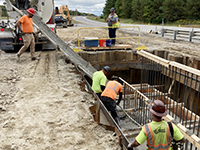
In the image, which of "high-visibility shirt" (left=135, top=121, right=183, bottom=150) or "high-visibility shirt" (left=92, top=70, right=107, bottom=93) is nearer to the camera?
"high-visibility shirt" (left=135, top=121, right=183, bottom=150)

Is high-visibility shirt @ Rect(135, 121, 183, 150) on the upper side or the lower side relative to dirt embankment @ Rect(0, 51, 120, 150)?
upper

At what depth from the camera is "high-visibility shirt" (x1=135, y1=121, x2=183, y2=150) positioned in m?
2.72

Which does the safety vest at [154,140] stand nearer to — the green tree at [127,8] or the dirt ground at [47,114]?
the dirt ground at [47,114]

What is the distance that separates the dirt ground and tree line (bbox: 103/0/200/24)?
42558 mm

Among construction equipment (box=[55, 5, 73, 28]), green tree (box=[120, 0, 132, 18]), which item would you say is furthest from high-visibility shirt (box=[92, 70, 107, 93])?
green tree (box=[120, 0, 132, 18])

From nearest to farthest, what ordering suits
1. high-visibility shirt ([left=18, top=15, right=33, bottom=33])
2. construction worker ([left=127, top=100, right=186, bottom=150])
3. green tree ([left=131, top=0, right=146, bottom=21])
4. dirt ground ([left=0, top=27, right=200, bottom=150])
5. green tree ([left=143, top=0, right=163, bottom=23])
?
construction worker ([left=127, top=100, right=186, bottom=150])
dirt ground ([left=0, top=27, right=200, bottom=150])
high-visibility shirt ([left=18, top=15, right=33, bottom=33])
green tree ([left=143, top=0, right=163, bottom=23])
green tree ([left=131, top=0, right=146, bottom=21])

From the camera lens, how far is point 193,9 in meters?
41.4

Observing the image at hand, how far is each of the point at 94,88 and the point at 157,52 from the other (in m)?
6.39

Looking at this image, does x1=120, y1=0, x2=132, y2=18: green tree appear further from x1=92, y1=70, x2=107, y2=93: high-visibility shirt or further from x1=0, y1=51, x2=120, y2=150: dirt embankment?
x1=92, y1=70, x2=107, y2=93: high-visibility shirt

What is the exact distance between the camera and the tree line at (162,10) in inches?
1656

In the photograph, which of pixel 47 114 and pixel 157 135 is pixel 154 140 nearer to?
pixel 157 135

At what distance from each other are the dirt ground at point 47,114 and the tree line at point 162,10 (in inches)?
1676

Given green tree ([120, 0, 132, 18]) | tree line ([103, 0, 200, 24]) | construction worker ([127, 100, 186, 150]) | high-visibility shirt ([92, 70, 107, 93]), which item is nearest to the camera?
construction worker ([127, 100, 186, 150])

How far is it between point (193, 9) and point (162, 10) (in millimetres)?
8755
